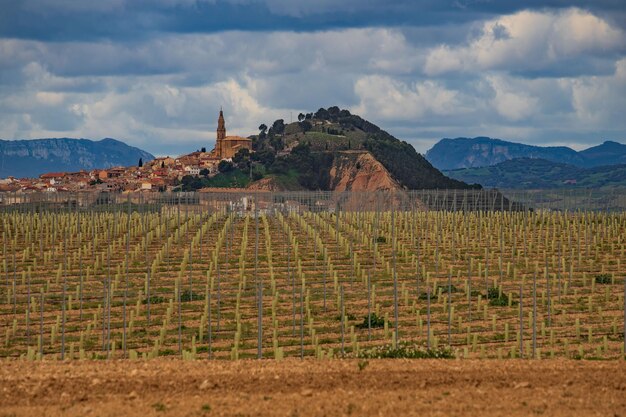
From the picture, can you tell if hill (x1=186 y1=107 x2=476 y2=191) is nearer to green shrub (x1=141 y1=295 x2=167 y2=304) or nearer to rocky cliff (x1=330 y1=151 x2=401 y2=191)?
rocky cliff (x1=330 y1=151 x2=401 y2=191)

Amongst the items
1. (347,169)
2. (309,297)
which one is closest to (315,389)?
(309,297)

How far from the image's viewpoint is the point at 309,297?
40219 mm

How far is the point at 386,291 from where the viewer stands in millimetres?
44062

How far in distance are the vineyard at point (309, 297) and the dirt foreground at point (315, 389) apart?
3586 mm

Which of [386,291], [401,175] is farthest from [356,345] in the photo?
[401,175]

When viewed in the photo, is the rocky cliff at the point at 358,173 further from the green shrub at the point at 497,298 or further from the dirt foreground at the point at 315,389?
the dirt foreground at the point at 315,389

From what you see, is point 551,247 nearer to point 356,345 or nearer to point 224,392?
point 356,345

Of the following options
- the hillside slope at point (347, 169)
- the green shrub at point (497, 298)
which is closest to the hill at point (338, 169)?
the hillside slope at point (347, 169)

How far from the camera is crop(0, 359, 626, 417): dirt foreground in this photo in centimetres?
1664

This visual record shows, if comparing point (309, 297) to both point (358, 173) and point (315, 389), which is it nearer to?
point (315, 389)

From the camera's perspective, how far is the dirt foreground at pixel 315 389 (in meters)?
16.6

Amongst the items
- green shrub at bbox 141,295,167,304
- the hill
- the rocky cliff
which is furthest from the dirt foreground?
the rocky cliff

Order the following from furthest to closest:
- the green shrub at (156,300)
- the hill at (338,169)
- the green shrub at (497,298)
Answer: the hill at (338,169) < the green shrub at (497,298) < the green shrub at (156,300)

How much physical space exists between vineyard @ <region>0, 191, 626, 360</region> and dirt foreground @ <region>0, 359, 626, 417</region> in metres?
3.59
